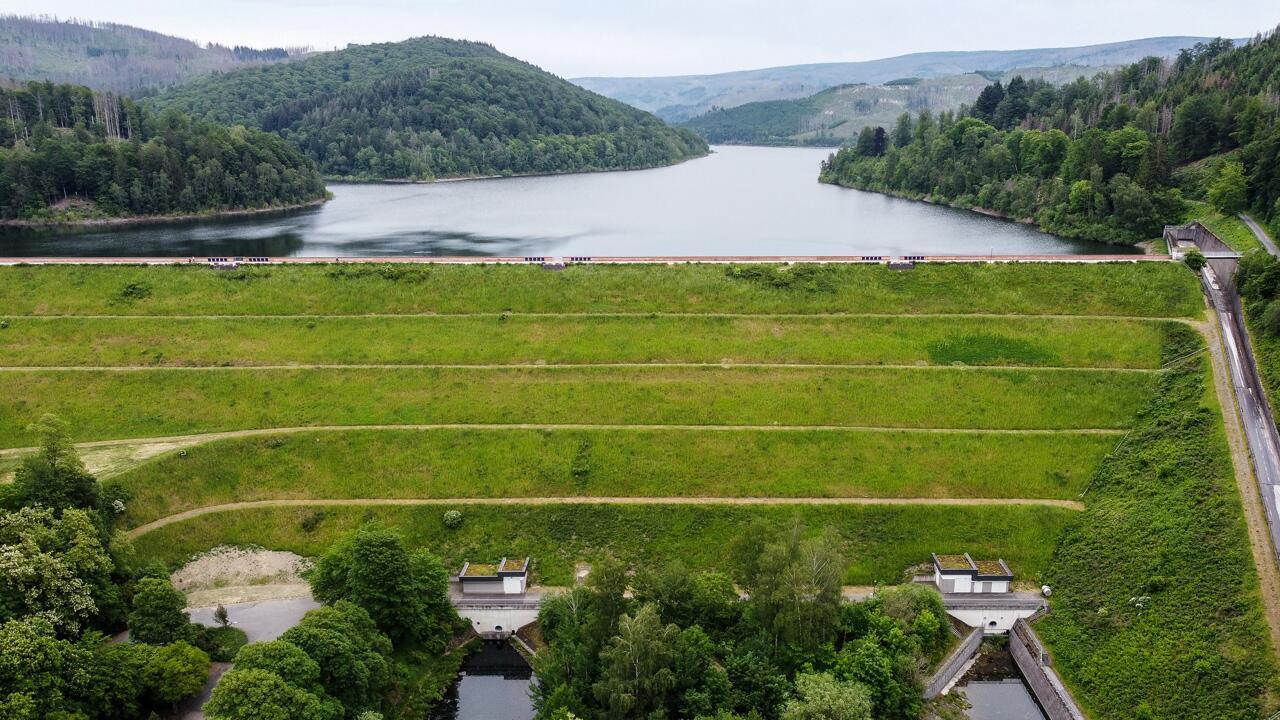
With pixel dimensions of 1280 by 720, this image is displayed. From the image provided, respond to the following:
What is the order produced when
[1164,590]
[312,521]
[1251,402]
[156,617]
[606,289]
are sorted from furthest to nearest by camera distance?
[606,289], [1251,402], [312,521], [1164,590], [156,617]

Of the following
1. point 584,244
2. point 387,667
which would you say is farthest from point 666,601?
point 584,244

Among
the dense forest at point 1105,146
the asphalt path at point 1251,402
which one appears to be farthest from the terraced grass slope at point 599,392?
the dense forest at point 1105,146

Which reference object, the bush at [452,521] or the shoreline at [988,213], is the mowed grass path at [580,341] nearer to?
the bush at [452,521]

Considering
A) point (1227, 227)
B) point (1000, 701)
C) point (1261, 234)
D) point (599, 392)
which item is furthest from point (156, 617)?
point (1227, 227)

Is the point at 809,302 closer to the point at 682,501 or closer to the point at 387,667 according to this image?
the point at 682,501

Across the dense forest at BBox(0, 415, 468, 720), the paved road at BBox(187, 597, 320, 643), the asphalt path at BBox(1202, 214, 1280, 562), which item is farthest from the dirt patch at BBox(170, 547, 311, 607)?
the asphalt path at BBox(1202, 214, 1280, 562)

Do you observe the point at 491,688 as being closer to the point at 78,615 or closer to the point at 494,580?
the point at 494,580
